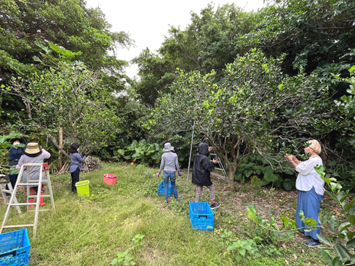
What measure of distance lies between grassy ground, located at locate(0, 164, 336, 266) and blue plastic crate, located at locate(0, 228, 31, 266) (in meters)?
0.24

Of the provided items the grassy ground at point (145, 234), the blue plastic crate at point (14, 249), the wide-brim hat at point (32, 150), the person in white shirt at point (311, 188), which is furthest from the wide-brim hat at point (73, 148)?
the person in white shirt at point (311, 188)

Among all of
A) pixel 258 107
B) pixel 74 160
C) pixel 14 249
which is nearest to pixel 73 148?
pixel 74 160

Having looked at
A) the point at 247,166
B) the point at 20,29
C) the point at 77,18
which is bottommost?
the point at 247,166

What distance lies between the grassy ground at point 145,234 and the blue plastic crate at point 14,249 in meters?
0.24

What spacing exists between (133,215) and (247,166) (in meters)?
4.12

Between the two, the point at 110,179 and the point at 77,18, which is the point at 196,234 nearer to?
the point at 110,179

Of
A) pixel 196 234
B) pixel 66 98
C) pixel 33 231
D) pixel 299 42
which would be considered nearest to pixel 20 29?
pixel 66 98

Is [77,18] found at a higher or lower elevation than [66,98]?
higher

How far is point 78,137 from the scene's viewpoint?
5.55 meters

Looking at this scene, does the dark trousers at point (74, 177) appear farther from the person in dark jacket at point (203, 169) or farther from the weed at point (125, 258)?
the person in dark jacket at point (203, 169)

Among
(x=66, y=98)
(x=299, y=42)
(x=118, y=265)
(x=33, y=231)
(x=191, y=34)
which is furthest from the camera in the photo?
(x=191, y=34)

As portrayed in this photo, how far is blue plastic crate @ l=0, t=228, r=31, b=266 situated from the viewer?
192 centimetres

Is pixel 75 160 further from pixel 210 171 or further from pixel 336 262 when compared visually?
pixel 336 262

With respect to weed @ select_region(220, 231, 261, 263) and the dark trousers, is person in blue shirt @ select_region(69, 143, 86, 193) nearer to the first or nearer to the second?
the dark trousers
